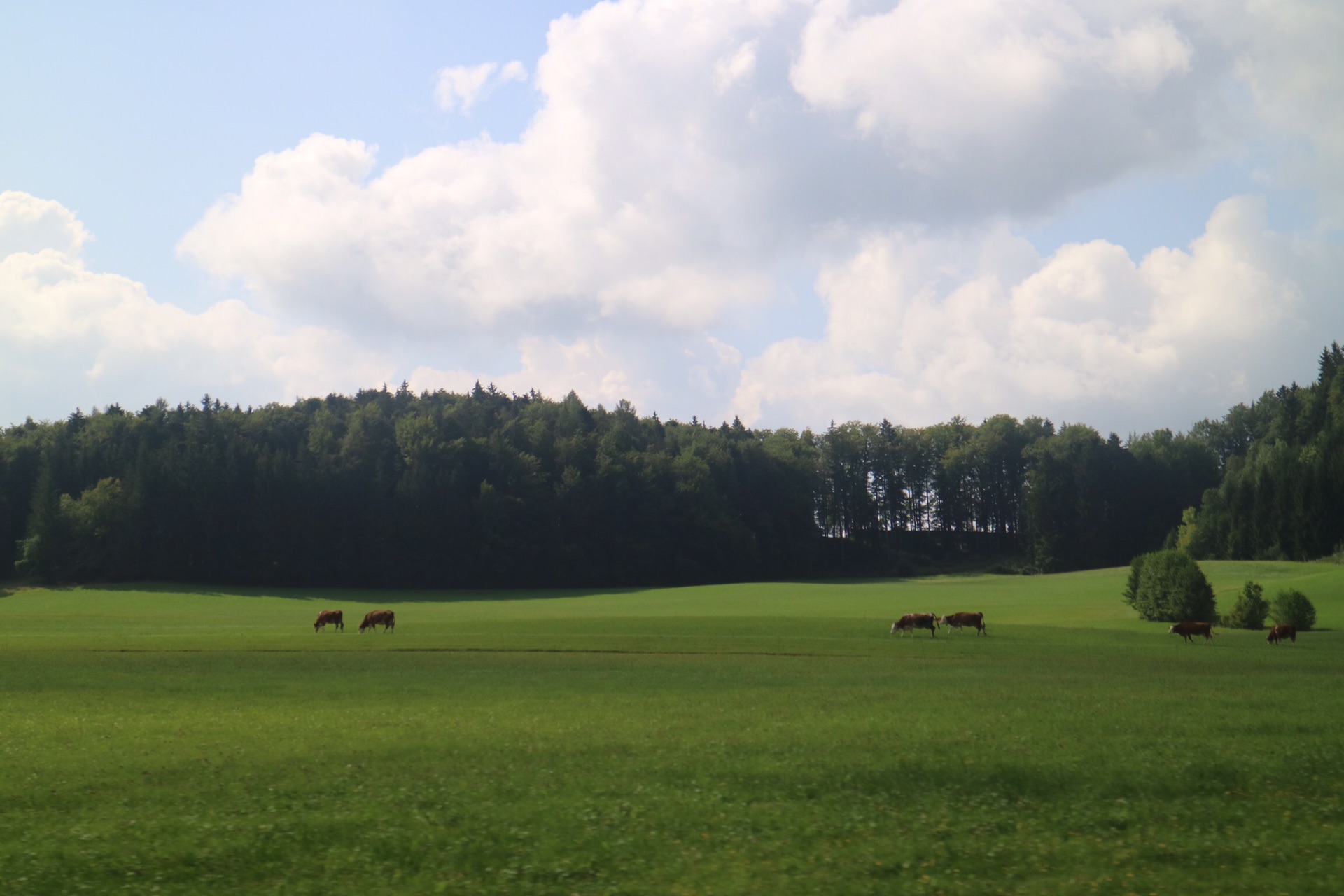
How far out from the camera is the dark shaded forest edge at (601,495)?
327 feet

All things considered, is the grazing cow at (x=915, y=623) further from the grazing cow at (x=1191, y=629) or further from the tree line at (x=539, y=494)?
the tree line at (x=539, y=494)

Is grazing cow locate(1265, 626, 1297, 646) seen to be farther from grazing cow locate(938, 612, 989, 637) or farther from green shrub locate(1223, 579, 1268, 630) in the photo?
grazing cow locate(938, 612, 989, 637)

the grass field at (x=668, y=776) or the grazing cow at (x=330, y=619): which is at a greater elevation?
the grass field at (x=668, y=776)

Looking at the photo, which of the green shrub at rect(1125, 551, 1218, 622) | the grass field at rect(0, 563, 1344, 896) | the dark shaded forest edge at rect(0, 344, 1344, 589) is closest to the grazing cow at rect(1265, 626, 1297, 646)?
the grass field at rect(0, 563, 1344, 896)

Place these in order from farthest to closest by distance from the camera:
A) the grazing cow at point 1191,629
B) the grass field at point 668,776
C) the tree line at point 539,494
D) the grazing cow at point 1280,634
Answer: the tree line at point 539,494, the grazing cow at point 1191,629, the grazing cow at point 1280,634, the grass field at point 668,776

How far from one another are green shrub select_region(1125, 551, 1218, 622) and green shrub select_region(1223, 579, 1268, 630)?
1306 mm

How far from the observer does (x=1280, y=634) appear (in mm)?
38406

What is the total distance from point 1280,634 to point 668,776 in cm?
3398

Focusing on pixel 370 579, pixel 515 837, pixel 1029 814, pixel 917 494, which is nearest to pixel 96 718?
pixel 515 837

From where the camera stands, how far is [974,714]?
19.8 meters

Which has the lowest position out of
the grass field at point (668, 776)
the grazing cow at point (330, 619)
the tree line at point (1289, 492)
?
the grazing cow at point (330, 619)

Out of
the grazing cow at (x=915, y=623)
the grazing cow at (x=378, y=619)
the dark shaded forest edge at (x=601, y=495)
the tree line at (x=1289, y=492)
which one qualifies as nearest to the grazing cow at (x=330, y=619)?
the grazing cow at (x=378, y=619)

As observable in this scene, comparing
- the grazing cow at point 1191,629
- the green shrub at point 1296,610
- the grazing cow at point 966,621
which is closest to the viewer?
the grazing cow at point 1191,629

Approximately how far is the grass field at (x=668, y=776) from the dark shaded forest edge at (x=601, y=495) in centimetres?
7397
